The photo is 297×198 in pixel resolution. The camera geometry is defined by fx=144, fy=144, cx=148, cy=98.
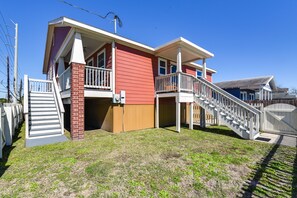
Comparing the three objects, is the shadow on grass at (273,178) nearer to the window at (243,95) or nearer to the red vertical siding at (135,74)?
the red vertical siding at (135,74)

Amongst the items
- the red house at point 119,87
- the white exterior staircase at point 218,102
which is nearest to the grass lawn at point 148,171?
the white exterior staircase at point 218,102

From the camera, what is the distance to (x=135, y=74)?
834 cm

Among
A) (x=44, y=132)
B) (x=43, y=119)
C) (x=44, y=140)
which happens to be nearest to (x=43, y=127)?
(x=44, y=132)

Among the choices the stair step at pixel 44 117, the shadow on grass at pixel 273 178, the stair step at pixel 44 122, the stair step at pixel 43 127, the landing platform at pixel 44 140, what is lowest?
the shadow on grass at pixel 273 178

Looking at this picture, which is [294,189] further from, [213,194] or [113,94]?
[113,94]

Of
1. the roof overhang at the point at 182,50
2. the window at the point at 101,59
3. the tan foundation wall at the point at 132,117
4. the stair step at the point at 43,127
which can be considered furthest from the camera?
the window at the point at 101,59

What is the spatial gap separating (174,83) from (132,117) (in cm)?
314

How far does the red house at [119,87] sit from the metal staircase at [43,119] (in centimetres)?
4

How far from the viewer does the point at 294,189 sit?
2635 mm

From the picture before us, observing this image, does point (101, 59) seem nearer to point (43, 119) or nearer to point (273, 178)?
point (43, 119)

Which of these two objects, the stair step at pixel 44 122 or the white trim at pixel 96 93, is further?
the white trim at pixel 96 93

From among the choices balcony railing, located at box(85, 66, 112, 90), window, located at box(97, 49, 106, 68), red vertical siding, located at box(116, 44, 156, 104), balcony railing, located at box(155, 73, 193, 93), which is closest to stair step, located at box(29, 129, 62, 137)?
balcony railing, located at box(85, 66, 112, 90)

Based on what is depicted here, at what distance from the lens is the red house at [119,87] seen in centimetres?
618

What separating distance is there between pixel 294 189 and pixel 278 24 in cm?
1217
